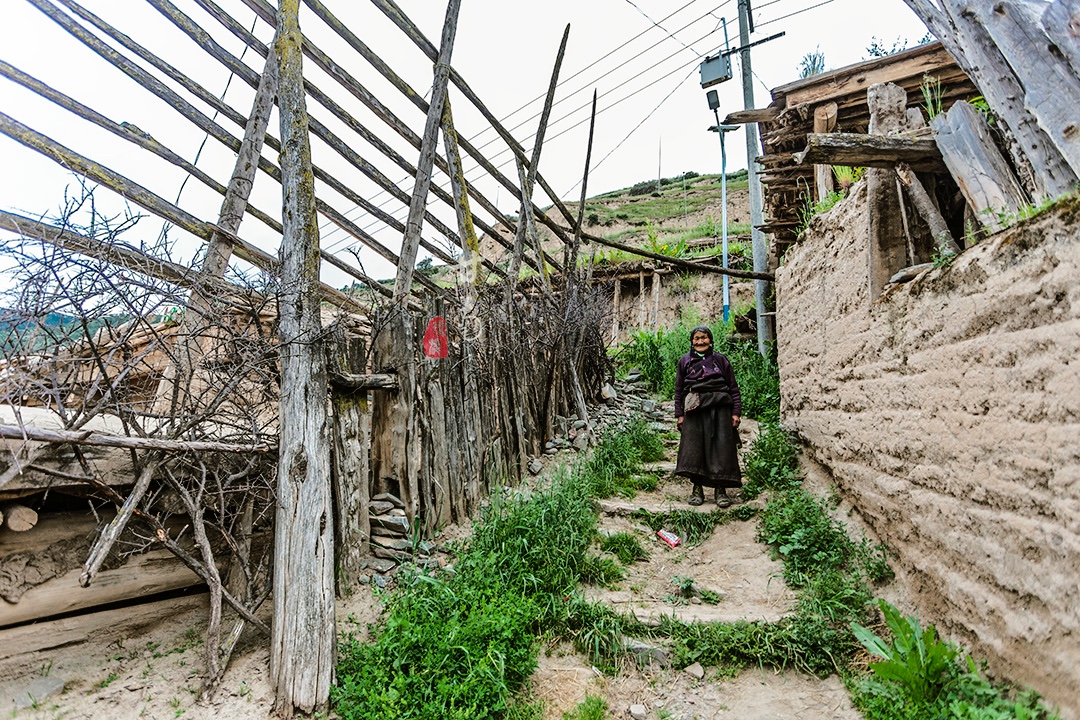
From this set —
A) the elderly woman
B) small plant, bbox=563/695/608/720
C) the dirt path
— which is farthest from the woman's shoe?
small plant, bbox=563/695/608/720

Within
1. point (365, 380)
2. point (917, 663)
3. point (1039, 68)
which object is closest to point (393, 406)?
point (365, 380)

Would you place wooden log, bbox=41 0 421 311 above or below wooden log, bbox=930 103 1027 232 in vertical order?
above

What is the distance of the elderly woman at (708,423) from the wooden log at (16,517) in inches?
171

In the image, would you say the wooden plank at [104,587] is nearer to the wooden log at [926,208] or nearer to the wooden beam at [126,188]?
the wooden beam at [126,188]

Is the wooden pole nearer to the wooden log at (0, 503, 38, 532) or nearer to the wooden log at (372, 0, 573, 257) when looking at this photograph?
the wooden log at (372, 0, 573, 257)

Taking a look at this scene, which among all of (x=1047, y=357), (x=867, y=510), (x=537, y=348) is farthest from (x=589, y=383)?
(x=1047, y=357)

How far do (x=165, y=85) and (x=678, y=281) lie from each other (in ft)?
41.2

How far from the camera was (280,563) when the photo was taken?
2.90 m

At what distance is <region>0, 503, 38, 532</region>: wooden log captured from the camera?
2.46 m

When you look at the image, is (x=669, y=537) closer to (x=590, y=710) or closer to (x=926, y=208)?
(x=590, y=710)

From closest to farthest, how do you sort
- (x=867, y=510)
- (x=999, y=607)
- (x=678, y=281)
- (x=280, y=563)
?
(x=999, y=607) → (x=280, y=563) → (x=867, y=510) → (x=678, y=281)

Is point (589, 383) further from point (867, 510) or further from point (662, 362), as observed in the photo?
point (867, 510)

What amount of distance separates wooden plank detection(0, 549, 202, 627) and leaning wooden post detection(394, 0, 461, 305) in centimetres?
233

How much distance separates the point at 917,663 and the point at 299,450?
3.10 metres
